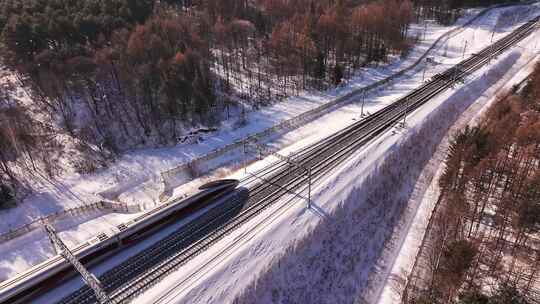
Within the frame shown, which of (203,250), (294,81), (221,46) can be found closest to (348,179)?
(203,250)

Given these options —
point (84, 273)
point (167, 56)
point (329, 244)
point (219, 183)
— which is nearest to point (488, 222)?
point (329, 244)

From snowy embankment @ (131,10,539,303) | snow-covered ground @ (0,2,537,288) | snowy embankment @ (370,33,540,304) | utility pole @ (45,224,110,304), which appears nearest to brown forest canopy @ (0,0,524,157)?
snow-covered ground @ (0,2,537,288)

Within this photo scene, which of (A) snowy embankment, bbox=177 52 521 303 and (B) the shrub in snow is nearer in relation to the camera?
(A) snowy embankment, bbox=177 52 521 303

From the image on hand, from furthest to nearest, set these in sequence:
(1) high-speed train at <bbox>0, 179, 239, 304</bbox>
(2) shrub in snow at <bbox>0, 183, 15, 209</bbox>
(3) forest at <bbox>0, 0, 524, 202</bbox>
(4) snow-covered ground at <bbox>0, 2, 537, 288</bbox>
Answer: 1. (3) forest at <bbox>0, 0, 524, 202</bbox>
2. (2) shrub in snow at <bbox>0, 183, 15, 209</bbox>
3. (4) snow-covered ground at <bbox>0, 2, 537, 288</bbox>
4. (1) high-speed train at <bbox>0, 179, 239, 304</bbox>

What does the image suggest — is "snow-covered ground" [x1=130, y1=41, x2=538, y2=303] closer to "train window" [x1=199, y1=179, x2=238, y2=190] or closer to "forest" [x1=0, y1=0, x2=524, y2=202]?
"train window" [x1=199, y1=179, x2=238, y2=190]

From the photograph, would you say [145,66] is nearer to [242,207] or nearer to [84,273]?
[242,207]

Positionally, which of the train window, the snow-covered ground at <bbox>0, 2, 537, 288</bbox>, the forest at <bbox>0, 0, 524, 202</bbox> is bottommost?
the snow-covered ground at <bbox>0, 2, 537, 288</bbox>
